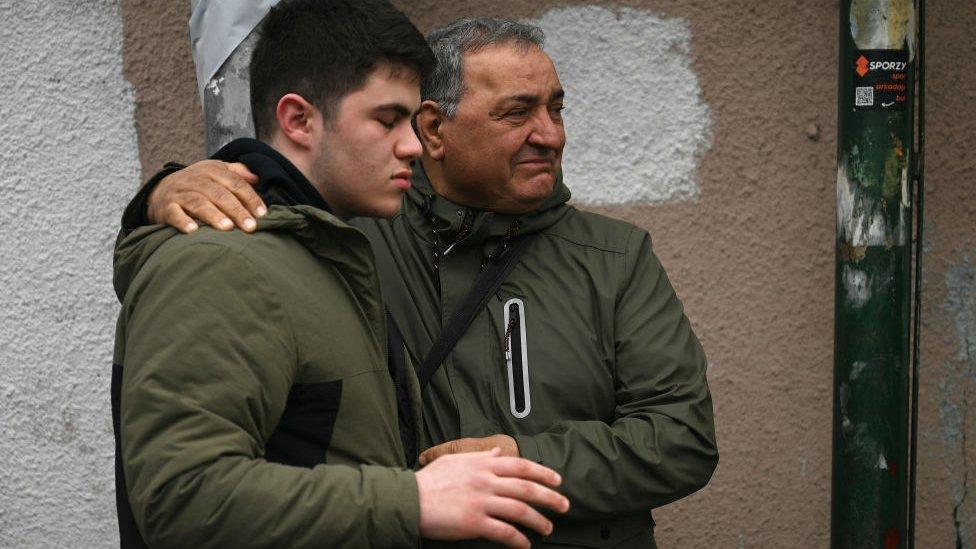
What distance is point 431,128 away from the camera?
233cm

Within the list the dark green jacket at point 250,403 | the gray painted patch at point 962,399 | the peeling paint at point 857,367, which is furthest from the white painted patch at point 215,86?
the gray painted patch at point 962,399

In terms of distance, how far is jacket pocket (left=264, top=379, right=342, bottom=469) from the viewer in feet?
5.06

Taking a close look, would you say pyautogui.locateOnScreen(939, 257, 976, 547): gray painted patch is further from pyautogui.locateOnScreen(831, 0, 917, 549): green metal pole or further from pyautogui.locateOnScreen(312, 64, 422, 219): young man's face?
pyautogui.locateOnScreen(312, 64, 422, 219): young man's face

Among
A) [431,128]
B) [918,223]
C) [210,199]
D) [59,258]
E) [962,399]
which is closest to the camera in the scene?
[210,199]

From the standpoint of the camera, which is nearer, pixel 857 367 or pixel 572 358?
pixel 572 358

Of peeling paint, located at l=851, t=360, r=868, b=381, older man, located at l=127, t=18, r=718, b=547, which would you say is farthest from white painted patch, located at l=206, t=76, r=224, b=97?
peeling paint, located at l=851, t=360, r=868, b=381

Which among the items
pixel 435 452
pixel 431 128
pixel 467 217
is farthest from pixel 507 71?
pixel 435 452

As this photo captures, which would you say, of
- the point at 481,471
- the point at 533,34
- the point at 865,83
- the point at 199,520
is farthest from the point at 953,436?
the point at 199,520

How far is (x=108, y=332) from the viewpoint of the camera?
331 centimetres

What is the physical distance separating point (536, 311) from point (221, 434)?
0.91 meters

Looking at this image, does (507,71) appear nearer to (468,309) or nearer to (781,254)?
(468,309)

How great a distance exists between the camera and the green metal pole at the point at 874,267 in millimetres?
2184

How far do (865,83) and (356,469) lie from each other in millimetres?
1404

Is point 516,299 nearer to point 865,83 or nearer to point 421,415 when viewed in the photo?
→ point 421,415
